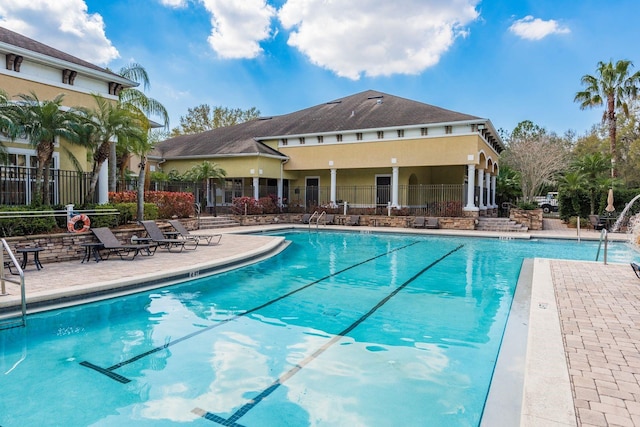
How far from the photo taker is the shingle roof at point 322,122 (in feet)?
78.2

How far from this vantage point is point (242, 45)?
33656 mm

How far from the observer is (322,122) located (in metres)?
27.2

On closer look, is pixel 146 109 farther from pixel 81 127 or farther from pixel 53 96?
pixel 81 127

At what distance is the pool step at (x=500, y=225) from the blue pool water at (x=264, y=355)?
1266 centimetres

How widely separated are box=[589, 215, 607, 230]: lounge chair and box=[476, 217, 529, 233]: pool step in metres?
3.39

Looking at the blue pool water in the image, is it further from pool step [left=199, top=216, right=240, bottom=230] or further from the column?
the column

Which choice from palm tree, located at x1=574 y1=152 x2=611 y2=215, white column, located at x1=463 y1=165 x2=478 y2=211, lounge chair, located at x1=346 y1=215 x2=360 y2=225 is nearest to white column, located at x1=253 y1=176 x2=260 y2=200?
lounge chair, located at x1=346 y1=215 x2=360 y2=225

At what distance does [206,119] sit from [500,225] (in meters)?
38.0

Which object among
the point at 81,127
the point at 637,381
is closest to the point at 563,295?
the point at 637,381

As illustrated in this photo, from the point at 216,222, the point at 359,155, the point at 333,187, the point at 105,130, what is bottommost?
the point at 216,222

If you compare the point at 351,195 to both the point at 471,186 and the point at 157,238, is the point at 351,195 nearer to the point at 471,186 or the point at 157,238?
the point at 471,186

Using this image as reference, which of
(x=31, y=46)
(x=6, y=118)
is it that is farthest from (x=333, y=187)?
(x=6, y=118)

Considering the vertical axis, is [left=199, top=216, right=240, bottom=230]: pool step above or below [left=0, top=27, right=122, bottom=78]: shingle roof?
below

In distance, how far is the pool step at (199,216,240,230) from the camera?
66.8 feet
